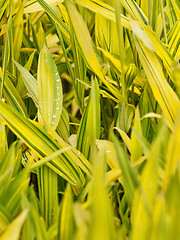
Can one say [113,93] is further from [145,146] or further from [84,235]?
[84,235]

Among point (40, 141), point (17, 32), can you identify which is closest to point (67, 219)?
point (40, 141)

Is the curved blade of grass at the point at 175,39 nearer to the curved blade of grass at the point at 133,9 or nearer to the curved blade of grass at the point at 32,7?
the curved blade of grass at the point at 133,9

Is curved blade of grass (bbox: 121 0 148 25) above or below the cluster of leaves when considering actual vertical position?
above

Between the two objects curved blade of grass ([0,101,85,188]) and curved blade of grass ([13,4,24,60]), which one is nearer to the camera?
curved blade of grass ([0,101,85,188])

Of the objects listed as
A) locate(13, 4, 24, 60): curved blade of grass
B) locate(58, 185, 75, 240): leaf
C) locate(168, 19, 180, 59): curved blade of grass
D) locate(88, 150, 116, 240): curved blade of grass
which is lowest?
locate(58, 185, 75, 240): leaf

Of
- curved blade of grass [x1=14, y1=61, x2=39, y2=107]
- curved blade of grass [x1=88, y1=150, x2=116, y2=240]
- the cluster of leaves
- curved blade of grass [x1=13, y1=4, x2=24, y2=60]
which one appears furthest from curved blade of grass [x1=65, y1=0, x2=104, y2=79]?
curved blade of grass [x1=88, y1=150, x2=116, y2=240]

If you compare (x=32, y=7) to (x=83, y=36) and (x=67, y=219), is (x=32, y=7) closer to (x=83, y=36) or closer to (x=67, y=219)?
(x=83, y=36)

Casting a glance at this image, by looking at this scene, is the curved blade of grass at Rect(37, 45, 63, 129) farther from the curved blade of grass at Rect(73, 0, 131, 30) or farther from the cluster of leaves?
the curved blade of grass at Rect(73, 0, 131, 30)

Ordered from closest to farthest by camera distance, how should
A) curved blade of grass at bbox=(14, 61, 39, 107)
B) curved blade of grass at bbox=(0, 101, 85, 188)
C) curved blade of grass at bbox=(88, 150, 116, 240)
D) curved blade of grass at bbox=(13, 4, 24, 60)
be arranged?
curved blade of grass at bbox=(88, 150, 116, 240)
curved blade of grass at bbox=(0, 101, 85, 188)
curved blade of grass at bbox=(14, 61, 39, 107)
curved blade of grass at bbox=(13, 4, 24, 60)
